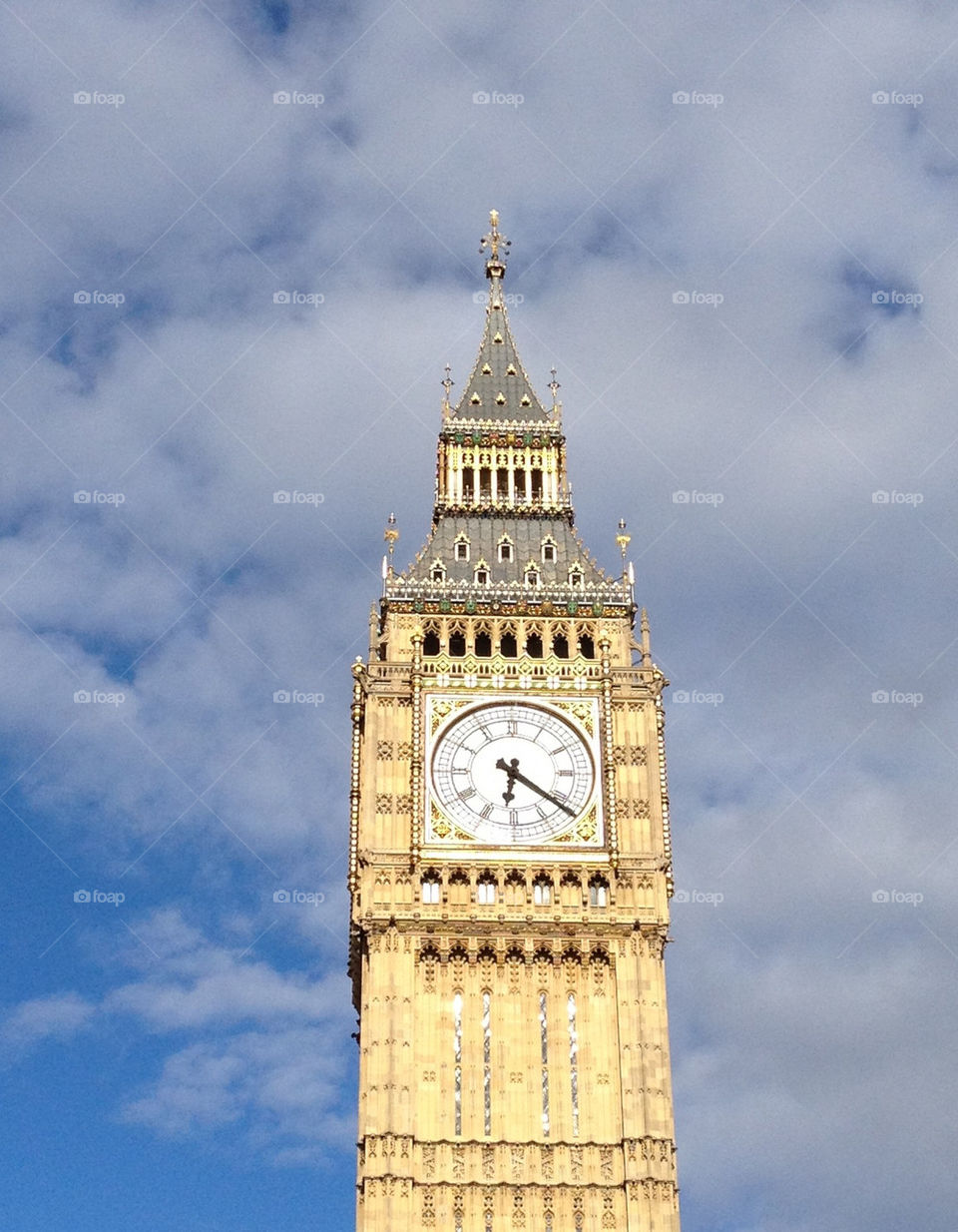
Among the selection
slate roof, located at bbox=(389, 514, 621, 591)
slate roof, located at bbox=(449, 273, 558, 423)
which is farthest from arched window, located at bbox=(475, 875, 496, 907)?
slate roof, located at bbox=(449, 273, 558, 423)

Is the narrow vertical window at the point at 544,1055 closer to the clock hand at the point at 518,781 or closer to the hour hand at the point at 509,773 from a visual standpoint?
the clock hand at the point at 518,781

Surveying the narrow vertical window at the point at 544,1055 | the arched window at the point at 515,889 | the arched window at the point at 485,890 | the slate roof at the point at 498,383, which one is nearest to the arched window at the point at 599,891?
the arched window at the point at 515,889

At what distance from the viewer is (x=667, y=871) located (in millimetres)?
74062

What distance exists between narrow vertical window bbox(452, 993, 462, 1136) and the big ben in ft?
0.22

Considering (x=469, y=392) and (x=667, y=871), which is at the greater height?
(x=469, y=392)

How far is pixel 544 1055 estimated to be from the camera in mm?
71000

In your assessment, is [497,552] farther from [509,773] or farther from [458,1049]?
[458,1049]

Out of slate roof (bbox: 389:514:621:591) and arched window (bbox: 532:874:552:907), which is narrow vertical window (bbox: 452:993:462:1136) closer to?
arched window (bbox: 532:874:552:907)

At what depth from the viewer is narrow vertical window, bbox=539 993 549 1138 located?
229 ft

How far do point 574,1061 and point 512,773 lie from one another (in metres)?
9.79

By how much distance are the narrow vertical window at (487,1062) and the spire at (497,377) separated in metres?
24.9

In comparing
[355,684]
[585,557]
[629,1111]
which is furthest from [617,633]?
[629,1111]

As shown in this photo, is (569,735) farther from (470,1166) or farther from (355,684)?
(470,1166)

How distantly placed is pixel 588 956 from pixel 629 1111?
5.35m
